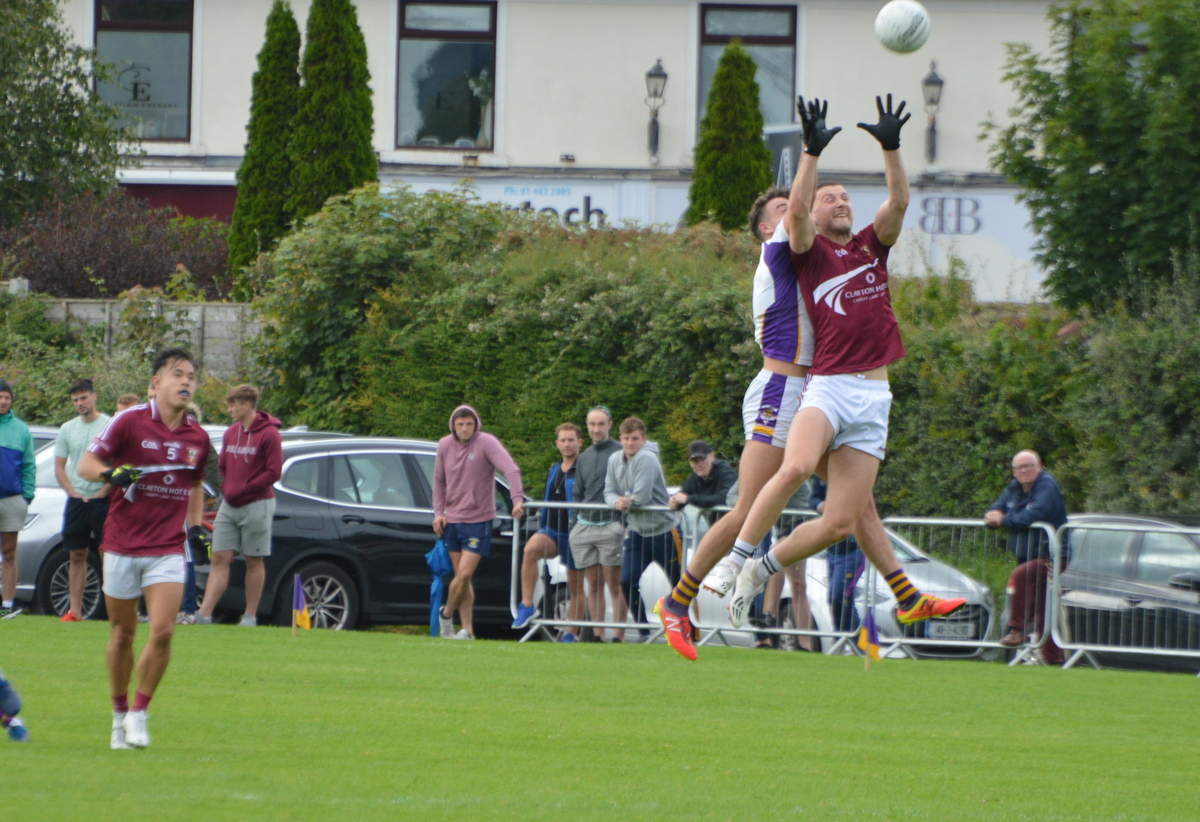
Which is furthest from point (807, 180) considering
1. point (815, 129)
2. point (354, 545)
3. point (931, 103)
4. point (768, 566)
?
point (931, 103)

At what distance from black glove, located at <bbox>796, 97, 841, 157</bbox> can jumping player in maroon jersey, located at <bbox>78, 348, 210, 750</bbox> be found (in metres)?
3.28

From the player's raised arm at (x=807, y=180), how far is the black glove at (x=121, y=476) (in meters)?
3.31

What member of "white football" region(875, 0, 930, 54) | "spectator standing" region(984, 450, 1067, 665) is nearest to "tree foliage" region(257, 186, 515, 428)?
"spectator standing" region(984, 450, 1067, 665)

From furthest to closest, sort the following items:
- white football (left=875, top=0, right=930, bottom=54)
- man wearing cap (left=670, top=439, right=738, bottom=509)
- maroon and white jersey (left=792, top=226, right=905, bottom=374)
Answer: man wearing cap (left=670, top=439, right=738, bottom=509), white football (left=875, top=0, right=930, bottom=54), maroon and white jersey (left=792, top=226, right=905, bottom=374)

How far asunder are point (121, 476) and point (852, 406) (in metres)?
3.46

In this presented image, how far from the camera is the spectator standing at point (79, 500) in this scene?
13.7 m

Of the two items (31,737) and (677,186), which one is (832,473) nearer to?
(31,737)

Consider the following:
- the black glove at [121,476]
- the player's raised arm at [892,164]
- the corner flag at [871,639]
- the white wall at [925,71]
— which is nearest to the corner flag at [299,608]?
the corner flag at [871,639]

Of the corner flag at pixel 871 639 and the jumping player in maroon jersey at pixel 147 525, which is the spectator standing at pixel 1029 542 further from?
the jumping player in maroon jersey at pixel 147 525

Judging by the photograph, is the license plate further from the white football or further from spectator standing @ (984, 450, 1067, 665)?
the white football

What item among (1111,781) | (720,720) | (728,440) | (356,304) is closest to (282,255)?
(356,304)

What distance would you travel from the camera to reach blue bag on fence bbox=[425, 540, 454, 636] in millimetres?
14164

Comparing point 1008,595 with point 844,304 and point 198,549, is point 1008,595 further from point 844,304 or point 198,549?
point 198,549

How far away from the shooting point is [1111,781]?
7449 millimetres
